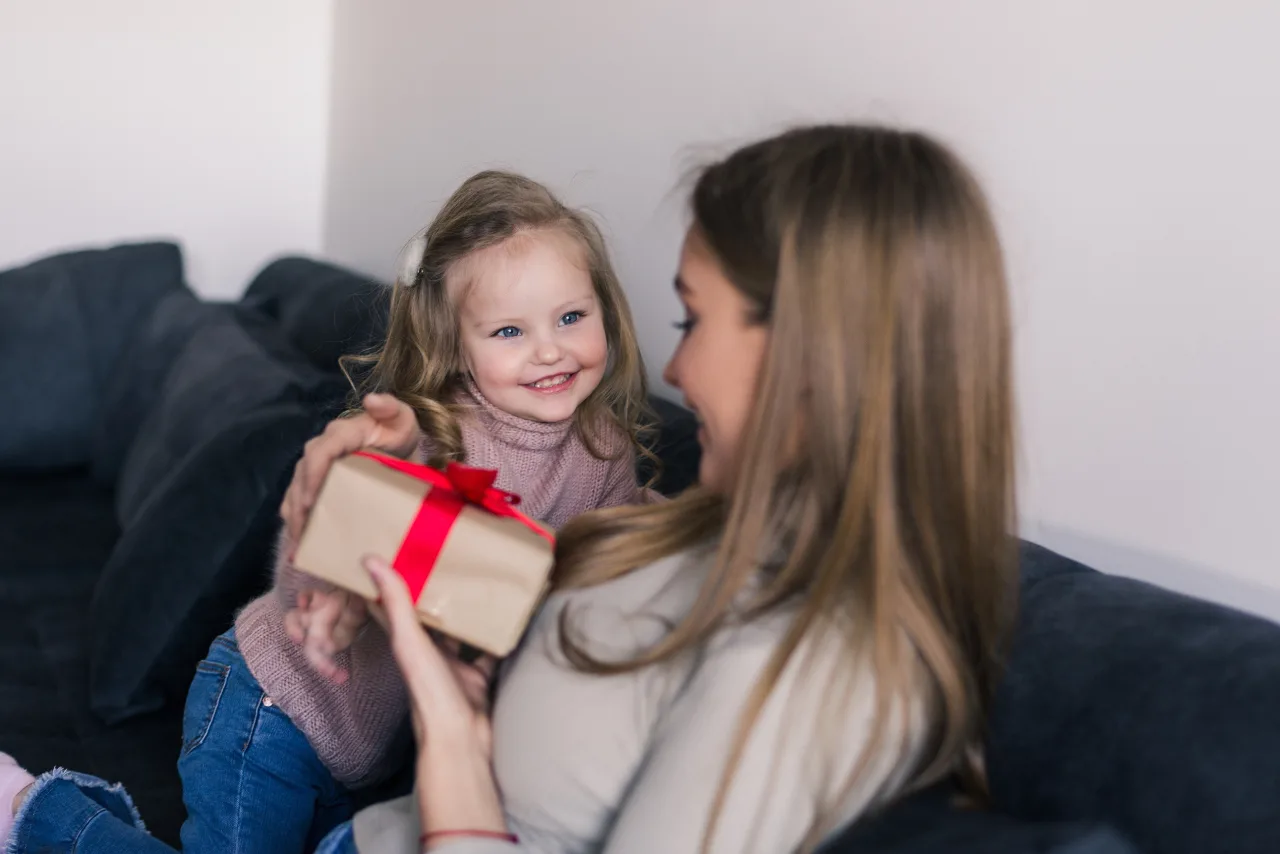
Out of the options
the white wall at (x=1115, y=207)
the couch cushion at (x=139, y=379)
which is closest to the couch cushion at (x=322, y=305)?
the couch cushion at (x=139, y=379)

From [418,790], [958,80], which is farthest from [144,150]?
[418,790]

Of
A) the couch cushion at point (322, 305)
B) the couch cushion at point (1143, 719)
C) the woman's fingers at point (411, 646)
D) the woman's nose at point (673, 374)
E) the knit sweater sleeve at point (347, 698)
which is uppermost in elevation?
the woman's nose at point (673, 374)

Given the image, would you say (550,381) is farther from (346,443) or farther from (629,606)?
(629,606)

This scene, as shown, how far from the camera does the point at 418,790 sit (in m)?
1.01

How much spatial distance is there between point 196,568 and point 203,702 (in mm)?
291

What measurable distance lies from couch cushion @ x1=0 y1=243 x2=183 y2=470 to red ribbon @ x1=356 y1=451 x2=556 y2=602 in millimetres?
1926

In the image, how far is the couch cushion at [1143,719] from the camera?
86 cm

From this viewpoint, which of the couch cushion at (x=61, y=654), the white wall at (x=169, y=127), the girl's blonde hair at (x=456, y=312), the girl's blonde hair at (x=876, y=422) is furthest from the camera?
the white wall at (x=169, y=127)

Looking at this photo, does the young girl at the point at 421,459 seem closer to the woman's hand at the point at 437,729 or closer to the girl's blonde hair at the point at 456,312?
the girl's blonde hair at the point at 456,312

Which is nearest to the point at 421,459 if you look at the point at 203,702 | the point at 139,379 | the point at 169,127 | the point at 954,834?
the point at 203,702

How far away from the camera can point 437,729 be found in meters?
1.03

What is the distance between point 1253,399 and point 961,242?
40cm

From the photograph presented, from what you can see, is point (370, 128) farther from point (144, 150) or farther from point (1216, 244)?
point (1216, 244)

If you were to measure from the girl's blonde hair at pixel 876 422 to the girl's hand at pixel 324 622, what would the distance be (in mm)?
358
